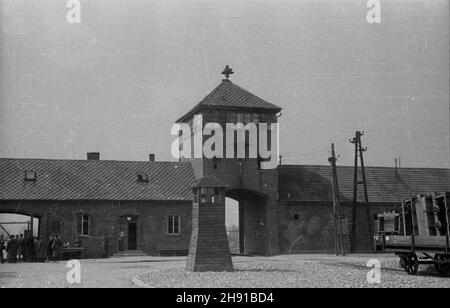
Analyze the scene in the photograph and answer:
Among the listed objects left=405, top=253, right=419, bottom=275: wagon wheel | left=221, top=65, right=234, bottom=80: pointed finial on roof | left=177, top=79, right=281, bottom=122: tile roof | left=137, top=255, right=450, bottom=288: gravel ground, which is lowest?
left=137, top=255, right=450, bottom=288: gravel ground

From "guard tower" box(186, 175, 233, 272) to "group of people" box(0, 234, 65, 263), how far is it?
11.0m

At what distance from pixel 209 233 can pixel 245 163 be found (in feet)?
52.5

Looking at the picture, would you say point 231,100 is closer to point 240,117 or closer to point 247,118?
point 240,117

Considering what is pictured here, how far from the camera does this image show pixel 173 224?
1478 inches

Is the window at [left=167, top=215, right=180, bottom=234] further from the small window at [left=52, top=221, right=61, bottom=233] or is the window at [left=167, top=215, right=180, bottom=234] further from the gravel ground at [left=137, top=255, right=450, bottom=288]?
the gravel ground at [left=137, top=255, right=450, bottom=288]

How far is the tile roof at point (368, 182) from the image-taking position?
135ft

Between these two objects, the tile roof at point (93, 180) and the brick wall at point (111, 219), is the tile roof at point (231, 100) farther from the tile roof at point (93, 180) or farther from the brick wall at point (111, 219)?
the brick wall at point (111, 219)

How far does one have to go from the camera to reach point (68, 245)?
33906 millimetres

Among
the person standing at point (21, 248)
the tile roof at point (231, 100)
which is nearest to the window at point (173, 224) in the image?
the tile roof at point (231, 100)

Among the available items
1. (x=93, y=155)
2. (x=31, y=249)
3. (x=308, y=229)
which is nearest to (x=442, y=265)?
(x=308, y=229)

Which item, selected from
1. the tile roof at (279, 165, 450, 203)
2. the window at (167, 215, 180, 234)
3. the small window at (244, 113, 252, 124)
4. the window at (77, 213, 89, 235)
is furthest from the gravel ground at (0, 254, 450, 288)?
the tile roof at (279, 165, 450, 203)

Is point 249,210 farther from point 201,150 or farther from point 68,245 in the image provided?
point 68,245

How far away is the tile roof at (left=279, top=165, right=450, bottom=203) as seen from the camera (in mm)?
41000

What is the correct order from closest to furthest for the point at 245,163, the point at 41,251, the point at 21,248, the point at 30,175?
the point at 21,248
the point at 41,251
the point at 30,175
the point at 245,163
